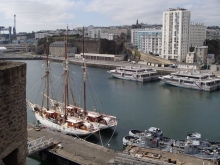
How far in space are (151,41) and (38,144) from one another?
117ft

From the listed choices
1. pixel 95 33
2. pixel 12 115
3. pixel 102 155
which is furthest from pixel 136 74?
pixel 95 33

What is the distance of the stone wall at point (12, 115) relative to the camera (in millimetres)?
2869

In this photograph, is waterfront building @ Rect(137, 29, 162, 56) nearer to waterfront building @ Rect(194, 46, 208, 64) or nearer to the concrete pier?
waterfront building @ Rect(194, 46, 208, 64)

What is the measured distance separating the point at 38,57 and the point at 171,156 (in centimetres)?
4365

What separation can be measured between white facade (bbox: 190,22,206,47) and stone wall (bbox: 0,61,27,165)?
3929cm

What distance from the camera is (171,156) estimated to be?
342 inches

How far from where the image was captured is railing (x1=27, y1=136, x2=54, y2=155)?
9.18m

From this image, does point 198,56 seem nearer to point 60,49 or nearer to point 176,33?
point 176,33

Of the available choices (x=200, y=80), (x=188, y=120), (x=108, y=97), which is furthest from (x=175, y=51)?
(x=188, y=120)

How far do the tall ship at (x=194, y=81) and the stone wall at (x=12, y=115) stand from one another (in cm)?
2129

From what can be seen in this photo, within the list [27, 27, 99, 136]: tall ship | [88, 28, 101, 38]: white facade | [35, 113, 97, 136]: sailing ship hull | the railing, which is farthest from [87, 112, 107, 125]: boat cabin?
[88, 28, 101, 38]: white facade

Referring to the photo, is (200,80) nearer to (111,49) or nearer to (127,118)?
(127,118)

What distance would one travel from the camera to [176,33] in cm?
3731

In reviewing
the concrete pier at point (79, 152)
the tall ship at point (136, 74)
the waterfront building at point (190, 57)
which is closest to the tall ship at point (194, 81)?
the tall ship at point (136, 74)
